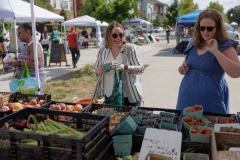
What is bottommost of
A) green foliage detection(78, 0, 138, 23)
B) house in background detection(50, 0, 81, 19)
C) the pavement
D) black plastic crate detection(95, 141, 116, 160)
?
the pavement

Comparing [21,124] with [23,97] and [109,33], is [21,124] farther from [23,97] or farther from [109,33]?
[109,33]

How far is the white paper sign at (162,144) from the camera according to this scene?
1863 mm

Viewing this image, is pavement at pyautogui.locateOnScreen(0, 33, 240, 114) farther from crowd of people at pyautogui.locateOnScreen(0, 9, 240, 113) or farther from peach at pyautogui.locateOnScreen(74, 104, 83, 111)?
peach at pyautogui.locateOnScreen(74, 104, 83, 111)

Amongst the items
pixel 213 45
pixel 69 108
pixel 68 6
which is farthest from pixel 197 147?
pixel 68 6

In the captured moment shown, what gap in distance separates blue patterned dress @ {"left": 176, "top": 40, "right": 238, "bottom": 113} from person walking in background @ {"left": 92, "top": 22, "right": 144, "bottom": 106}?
0.76 metres

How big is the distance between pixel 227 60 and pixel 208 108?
588mm

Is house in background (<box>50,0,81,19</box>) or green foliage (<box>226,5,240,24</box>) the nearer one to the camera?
house in background (<box>50,0,81,19</box>)

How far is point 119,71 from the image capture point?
3283 mm

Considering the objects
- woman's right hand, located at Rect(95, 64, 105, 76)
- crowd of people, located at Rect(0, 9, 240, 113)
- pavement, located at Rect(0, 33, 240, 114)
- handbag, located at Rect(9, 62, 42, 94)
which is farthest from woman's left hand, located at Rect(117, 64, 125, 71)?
pavement, located at Rect(0, 33, 240, 114)

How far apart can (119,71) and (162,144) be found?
1.52 m

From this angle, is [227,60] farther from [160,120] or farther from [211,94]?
[160,120]

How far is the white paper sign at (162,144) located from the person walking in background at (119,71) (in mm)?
1320

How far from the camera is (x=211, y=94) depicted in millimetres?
2711

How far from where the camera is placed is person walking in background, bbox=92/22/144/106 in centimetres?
329
